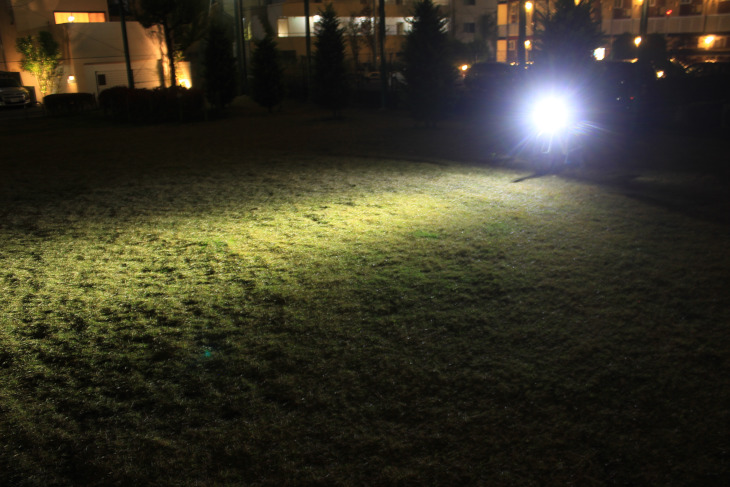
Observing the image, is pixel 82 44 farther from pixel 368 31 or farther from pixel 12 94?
pixel 368 31

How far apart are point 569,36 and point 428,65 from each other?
22.1ft

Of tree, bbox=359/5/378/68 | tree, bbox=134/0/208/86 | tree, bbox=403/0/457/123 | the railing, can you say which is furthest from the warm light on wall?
tree, bbox=134/0/208/86

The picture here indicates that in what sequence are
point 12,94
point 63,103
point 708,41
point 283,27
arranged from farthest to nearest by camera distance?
point 283,27
point 708,41
point 12,94
point 63,103

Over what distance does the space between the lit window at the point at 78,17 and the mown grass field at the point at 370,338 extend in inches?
1365

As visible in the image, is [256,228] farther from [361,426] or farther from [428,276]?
[361,426]

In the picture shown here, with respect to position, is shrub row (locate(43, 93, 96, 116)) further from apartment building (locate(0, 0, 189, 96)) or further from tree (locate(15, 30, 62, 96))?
tree (locate(15, 30, 62, 96))

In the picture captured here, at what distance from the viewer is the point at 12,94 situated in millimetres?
31734

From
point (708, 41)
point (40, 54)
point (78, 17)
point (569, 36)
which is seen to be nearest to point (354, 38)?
point (78, 17)

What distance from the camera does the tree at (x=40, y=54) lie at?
112ft

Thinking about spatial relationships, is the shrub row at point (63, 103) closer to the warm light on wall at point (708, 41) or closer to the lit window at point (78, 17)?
the lit window at point (78, 17)

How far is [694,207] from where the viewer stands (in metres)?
7.71

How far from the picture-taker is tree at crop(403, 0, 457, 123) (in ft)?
57.6

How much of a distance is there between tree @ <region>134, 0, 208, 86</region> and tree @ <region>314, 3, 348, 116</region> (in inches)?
463

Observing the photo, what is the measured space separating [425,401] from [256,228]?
4349 mm
